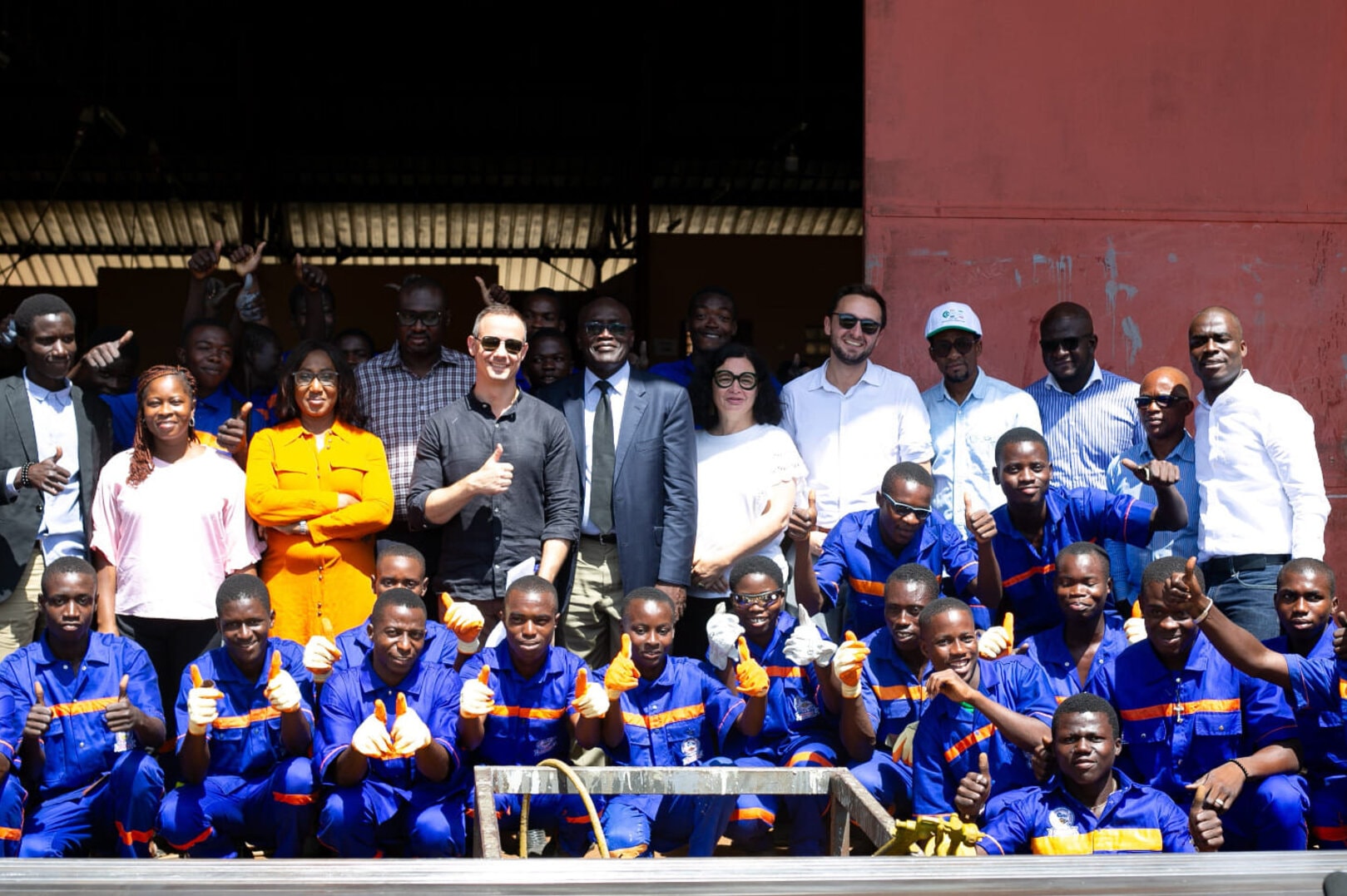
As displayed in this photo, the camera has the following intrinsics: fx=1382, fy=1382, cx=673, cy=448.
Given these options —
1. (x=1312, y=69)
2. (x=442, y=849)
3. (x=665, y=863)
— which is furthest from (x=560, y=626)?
(x=1312, y=69)

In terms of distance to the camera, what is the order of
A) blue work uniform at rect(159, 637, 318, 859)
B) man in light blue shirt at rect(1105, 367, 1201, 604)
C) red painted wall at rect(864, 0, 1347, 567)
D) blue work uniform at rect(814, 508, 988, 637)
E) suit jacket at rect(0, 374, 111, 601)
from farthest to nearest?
red painted wall at rect(864, 0, 1347, 567), man in light blue shirt at rect(1105, 367, 1201, 604), blue work uniform at rect(814, 508, 988, 637), suit jacket at rect(0, 374, 111, 601), blue work uniform at rect(159, 637, 318, 859)

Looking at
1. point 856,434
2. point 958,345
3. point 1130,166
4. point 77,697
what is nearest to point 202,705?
point 77,697

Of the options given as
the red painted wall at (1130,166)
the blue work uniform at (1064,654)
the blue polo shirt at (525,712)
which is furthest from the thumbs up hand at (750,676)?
the red painted wall at (1130,166)

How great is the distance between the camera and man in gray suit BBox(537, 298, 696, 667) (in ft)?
16.7

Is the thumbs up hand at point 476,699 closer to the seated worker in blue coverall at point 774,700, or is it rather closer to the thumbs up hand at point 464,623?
the thumbs up hand at point 464,623

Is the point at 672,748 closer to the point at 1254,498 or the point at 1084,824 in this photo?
the point at 1084,824

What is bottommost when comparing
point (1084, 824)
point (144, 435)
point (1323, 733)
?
point (1084, 824)

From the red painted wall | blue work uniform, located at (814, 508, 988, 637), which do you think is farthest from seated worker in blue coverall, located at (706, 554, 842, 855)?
the red painted wall

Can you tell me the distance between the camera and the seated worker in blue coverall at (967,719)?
175 inches

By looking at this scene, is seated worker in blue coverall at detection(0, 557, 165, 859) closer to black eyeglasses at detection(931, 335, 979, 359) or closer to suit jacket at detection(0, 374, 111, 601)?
suit jacket at detection(0, 374, 111, 601)

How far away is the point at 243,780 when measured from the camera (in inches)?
184

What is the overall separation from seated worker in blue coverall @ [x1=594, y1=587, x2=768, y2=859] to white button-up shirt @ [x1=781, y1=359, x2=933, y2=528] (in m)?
0.88

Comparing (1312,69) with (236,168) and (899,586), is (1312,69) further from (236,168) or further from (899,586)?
(236,168)

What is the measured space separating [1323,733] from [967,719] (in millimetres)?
1161
